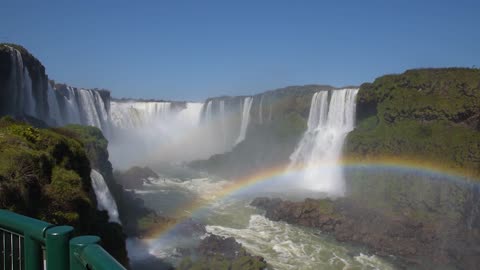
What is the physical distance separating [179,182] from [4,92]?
16.4m

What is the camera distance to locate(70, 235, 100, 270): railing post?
181 centimetres

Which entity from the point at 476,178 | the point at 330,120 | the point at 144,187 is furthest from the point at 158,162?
the point at 476,178

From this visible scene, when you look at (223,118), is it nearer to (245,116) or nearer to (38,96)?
(245,116)

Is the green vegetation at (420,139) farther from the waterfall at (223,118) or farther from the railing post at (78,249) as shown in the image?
the railing post at (78,249)

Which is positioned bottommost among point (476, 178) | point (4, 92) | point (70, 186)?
point (476, 178)

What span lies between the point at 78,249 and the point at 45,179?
9229 mm

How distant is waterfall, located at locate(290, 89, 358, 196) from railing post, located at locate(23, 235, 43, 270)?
32715 mm

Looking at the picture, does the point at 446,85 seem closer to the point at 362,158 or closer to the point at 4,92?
the point at 362,158

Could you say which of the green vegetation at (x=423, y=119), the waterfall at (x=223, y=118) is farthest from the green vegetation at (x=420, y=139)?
the waterfall at (x=223, y=118)

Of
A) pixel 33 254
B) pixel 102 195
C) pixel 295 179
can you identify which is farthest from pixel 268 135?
pixel 33 254

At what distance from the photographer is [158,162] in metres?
50.0

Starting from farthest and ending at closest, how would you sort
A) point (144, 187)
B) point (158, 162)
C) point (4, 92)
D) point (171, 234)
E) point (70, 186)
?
point (158, 162)
point (144, 187)
point (4, 92)
point (171, 234)
point (70, 186)

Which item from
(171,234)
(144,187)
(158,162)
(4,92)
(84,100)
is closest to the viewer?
(171,234)

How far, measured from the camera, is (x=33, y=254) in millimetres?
2105
